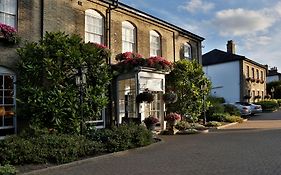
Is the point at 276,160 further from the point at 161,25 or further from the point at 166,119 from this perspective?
the point at 161,25

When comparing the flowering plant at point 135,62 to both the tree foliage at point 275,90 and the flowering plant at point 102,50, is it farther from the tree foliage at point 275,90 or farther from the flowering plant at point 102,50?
the tree foliage at point 275,90

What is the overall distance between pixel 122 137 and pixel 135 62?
5034 mm

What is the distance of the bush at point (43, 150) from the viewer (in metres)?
8.92

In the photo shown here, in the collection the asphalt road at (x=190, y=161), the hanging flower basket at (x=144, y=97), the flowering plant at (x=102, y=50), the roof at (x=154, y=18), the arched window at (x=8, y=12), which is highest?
the roof at (x=154, y=18)

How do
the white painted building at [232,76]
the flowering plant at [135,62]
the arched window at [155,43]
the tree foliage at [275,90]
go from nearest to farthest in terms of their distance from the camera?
the flowering plant at [135,62], the arched window at [155,43], the white painted building at [232,76], the tree foliage at [275,90]

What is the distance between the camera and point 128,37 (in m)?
18.3

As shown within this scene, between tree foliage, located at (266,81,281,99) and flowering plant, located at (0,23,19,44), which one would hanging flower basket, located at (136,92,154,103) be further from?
tree foliage, located at (266,81,281,99)

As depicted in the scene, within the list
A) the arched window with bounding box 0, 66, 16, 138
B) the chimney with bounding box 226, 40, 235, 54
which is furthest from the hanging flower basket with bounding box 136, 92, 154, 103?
the chimney with bounding box 226, 40, 235, 54

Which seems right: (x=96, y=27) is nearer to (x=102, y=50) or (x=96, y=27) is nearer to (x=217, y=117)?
(x=102, y=50)

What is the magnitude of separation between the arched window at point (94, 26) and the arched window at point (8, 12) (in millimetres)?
3807

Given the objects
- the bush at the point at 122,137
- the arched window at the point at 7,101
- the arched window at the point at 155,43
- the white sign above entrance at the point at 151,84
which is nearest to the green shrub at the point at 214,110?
the arched window at the point at 155,43

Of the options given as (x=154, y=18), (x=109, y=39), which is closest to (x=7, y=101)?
(x=109, y=39)

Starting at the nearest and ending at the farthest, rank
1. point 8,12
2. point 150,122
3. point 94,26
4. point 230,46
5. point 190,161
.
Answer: point 190,161
point 8,12
point 150,122
point 94,26
point 230,46

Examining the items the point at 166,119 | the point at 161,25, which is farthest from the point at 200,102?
the point at 161,25
